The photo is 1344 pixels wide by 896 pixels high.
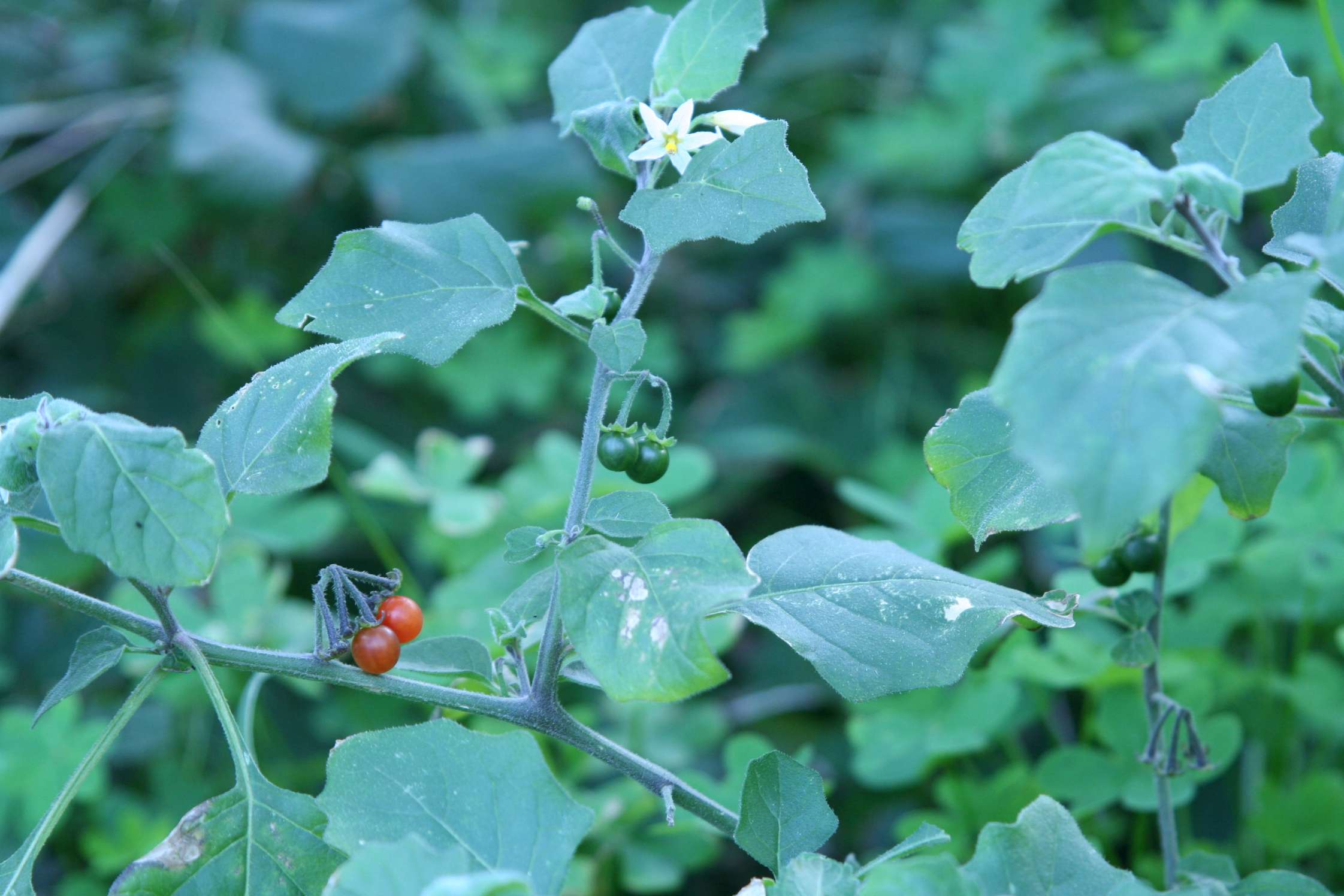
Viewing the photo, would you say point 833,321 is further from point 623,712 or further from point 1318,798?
point 1318,798

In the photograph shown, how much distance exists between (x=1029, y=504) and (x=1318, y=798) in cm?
70

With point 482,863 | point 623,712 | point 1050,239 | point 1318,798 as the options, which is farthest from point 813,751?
point 1050,239

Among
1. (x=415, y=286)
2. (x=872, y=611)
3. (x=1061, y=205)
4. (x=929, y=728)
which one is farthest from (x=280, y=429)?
(x=929, y=728)

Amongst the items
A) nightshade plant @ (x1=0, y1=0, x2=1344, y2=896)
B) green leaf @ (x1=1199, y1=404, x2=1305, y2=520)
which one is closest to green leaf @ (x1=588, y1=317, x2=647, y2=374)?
nightshade plant @ (x1=0, y1=0, x2=1344, y2=896)

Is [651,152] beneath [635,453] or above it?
above

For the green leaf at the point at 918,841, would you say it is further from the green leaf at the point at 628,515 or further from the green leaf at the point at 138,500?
the green leaf at the point at 138,500

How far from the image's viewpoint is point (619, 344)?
2.61 feet

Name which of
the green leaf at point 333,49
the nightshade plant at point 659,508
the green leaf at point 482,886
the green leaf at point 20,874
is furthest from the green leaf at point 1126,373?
the green leaf at point 333,49

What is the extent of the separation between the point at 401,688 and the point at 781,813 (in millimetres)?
304

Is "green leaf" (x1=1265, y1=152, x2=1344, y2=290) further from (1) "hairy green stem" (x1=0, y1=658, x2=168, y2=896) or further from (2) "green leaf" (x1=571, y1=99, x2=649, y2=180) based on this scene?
(1) "hairy green stem" (x1=0, y1=658, x2=168, y2=896)

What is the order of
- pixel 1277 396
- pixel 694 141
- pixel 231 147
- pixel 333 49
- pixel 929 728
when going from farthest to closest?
pixel 333 49 < pixel 231 147 < pixel 929 728 < pixel 694 141 < pixel 1277 396

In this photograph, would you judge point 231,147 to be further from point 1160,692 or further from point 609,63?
point 1160,692

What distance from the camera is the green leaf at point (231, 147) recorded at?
2520mm

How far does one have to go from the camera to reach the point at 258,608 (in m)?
1.72
